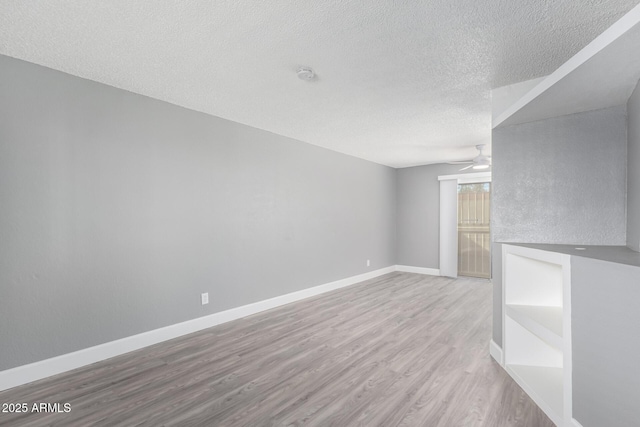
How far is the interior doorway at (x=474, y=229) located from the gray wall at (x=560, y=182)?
3.88m

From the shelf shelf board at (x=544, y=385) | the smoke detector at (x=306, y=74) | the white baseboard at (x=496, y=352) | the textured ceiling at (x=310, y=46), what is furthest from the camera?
the white baseboard at (x=496, y=352)

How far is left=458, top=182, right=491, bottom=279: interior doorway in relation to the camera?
6230 mm

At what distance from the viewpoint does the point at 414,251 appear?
272 inches

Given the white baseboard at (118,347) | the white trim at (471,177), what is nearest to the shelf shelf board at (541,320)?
the white baseboard at (118,347)

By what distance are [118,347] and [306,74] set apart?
2886 mm

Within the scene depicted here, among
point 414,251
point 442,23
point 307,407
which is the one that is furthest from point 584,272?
point 414,251

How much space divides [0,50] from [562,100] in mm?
3970

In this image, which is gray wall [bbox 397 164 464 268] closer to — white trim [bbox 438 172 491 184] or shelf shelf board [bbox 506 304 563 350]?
white trim [bbox 438 172 491 184]

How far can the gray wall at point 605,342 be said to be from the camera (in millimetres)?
1308

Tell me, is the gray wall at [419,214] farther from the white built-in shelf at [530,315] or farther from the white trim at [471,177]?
the white built-in shelf at [530,315]

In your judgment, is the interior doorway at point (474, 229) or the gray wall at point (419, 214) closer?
the interior doorway at point (474, 229)

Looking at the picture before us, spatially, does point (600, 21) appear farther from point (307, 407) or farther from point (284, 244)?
point (284, 244)

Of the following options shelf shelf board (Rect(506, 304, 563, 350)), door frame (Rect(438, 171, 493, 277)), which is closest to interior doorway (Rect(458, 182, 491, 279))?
door frame (Rect(438, 171, 493, 277))

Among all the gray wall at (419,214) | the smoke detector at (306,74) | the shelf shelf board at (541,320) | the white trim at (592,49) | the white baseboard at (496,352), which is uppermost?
the smoke detector at (306,74)
